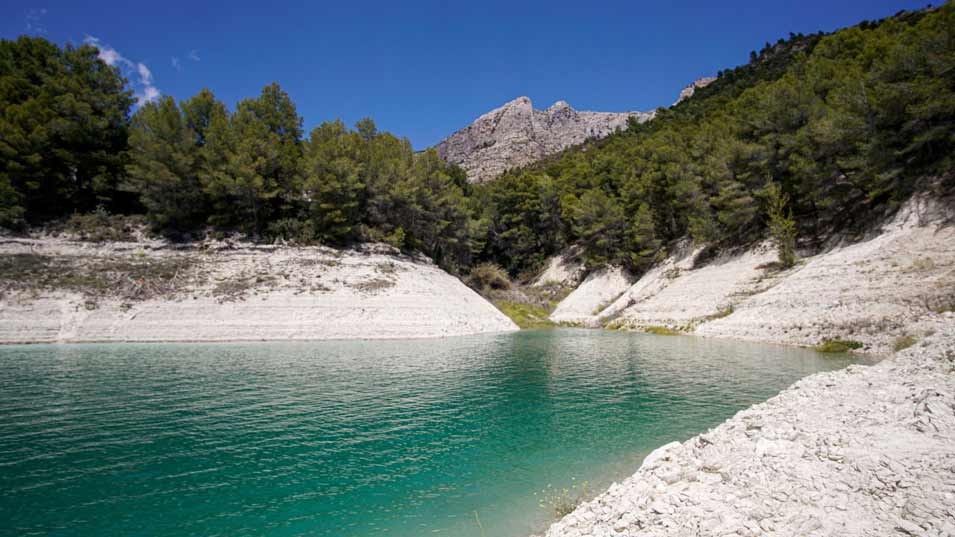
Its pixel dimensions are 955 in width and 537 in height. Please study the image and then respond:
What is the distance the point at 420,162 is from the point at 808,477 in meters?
65.7

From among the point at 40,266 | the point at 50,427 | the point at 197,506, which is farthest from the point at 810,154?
the point at 40,266

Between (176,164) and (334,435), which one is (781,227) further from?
(176,164)

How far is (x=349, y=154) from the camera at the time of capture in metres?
54.2

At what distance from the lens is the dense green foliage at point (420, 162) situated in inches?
1257

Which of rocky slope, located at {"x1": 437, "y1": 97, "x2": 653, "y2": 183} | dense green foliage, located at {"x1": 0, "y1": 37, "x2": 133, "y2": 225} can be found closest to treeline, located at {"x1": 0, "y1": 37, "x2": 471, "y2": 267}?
dense green foliage, located at {"x1": 0, "y1": 37, "x2": 133, "y2": 225}

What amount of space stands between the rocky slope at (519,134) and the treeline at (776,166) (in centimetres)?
6144

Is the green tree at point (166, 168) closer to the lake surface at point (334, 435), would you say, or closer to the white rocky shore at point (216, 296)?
the white rocky shore at point (216, 296)

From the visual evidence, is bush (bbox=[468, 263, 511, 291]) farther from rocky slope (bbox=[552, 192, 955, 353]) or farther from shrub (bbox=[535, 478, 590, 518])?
shrub (bbox=[535, 478, 590, 518])

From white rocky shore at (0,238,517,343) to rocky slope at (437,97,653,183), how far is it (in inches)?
3975

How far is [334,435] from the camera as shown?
12078mm

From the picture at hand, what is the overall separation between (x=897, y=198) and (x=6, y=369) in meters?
57.2

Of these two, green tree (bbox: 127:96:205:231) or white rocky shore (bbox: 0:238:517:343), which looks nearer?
white rocky shore (bbox: 0:238:517:343)

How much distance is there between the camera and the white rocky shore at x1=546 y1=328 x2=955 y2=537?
191 inches

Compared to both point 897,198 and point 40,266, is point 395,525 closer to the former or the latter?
point 897,198
